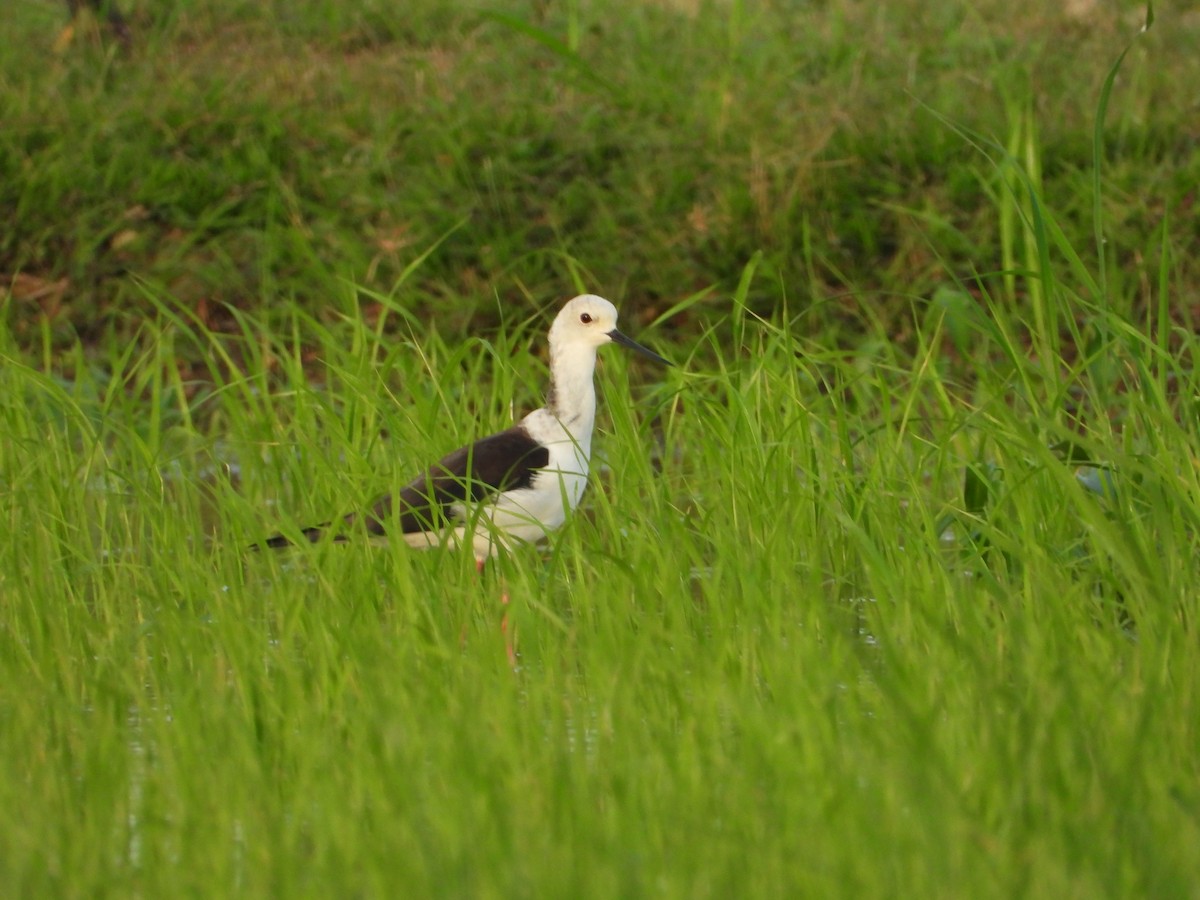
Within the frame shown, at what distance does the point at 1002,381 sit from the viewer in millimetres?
4590

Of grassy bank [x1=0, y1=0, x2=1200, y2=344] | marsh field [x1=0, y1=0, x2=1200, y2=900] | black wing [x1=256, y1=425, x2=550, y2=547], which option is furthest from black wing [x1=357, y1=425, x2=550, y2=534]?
grassy bank [x1=0, y1=0, x2=1200, y2=344]

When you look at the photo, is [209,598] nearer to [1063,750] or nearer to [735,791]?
[735,791]

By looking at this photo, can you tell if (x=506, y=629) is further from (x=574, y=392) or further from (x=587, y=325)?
(x=587, y=325)

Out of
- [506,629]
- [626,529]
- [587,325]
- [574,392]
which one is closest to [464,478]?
[626,529]

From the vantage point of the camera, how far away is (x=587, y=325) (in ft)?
17.0

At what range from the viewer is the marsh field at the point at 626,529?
271 cm

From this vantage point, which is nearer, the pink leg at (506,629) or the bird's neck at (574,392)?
the pink leg at (506,629)

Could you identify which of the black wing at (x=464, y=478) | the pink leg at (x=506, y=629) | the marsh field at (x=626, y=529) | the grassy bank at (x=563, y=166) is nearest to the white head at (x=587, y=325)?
the marsh field at (x=626, y=529)

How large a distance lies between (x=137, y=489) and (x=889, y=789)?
241cm

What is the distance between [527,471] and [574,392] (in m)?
0.39

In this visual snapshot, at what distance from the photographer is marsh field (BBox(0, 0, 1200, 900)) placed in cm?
271

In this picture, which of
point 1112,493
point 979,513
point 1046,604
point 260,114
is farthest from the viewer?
point 260,114

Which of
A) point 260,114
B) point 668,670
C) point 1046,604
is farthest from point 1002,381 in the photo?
point 260,114

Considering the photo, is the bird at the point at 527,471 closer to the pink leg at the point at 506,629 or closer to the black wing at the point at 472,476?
the black wing at the point at 472,476
